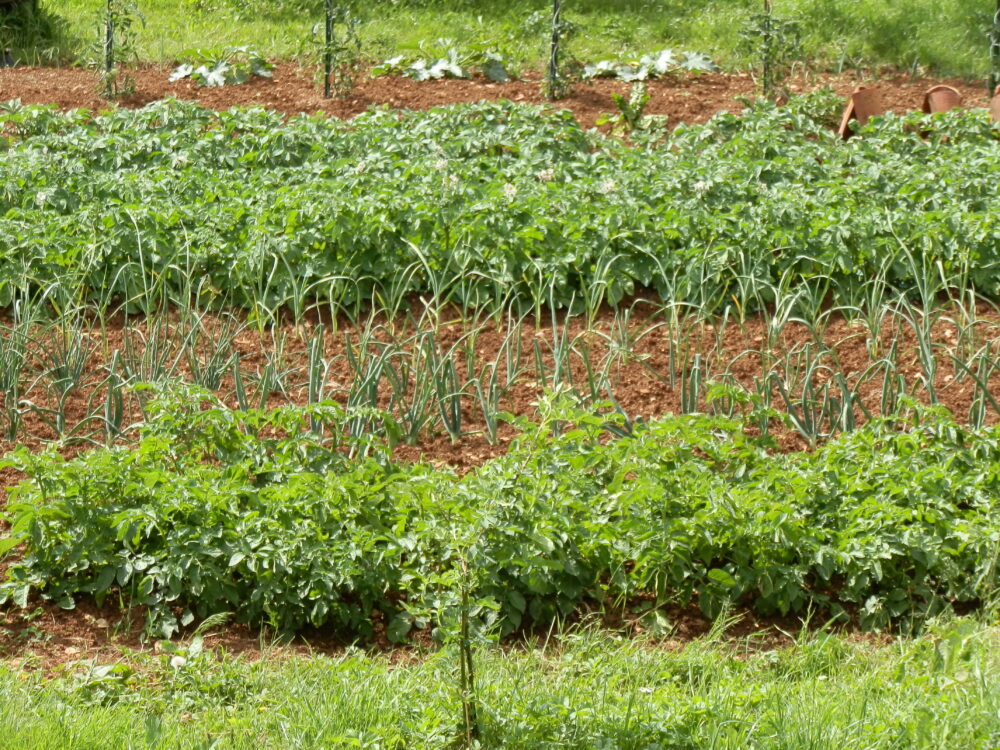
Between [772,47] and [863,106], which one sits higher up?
[772,47]

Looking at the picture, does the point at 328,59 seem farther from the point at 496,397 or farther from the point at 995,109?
the point at 496,397

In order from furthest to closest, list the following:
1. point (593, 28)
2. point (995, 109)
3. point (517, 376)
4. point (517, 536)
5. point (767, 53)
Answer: point (593, 28)
point (767, 53)
point (995, 109)
point (517, 376)
point (517, 536)

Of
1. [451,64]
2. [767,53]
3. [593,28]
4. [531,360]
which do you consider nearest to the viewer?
[531,360]

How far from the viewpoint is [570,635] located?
393cm

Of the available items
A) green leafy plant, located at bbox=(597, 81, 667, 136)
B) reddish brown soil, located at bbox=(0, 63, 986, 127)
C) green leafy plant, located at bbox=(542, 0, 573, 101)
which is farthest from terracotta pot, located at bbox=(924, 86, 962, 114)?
green leafy plant, located at bbox=(542, 0, 573, 101)

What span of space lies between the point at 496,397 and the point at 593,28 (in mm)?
7818

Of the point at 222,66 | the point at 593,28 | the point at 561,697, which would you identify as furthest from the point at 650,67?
the point at 561,697

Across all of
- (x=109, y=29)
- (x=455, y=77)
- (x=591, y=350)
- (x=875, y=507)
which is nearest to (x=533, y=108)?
(x=455, y=77)

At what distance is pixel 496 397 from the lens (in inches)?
208

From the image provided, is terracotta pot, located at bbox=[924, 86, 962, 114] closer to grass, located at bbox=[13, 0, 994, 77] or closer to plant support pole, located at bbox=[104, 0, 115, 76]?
grass, located at bbox=[13, 0, 994, 77]

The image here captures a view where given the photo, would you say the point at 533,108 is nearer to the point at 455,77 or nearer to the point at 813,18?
the point at 455,77

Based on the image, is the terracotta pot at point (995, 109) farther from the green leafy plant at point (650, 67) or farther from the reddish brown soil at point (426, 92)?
the green leafy plant at point (650, 67)

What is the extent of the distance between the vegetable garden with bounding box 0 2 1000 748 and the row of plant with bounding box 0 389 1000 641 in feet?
0.04

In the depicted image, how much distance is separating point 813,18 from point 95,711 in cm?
1038
